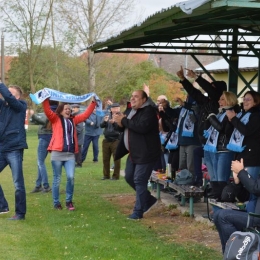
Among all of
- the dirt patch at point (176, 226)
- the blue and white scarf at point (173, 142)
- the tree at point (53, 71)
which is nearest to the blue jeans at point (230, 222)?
the dirt patch at point (176, 226)

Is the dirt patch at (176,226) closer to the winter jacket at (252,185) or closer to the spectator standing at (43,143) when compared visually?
the winter jacket at (252,185)

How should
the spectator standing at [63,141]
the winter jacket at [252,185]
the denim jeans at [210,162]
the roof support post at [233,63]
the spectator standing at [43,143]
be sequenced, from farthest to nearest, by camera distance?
the spectator standing at [43,143], the roof support post at [233,63], the spectator standing at [63,141], the denim jeans at [210,162], the winter jacket at [252,185]

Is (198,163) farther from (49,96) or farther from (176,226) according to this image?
(49,96)

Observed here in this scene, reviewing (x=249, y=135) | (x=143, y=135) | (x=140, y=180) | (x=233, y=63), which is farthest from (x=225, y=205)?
(x=233, y=63)

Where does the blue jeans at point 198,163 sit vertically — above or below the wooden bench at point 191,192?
above

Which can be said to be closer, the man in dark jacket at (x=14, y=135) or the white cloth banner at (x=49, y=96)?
the man in dark jacket at (x=14, y=135)

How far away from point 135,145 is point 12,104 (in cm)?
196

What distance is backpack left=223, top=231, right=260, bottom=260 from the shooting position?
6.20 metres

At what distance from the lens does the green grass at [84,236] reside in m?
8.19

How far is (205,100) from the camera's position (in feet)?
36.1

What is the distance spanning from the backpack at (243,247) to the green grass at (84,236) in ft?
5.27

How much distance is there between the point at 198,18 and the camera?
941 centimetres

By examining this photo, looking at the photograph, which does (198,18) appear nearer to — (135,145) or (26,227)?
(135,145)

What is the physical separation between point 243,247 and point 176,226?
12.8 feet
